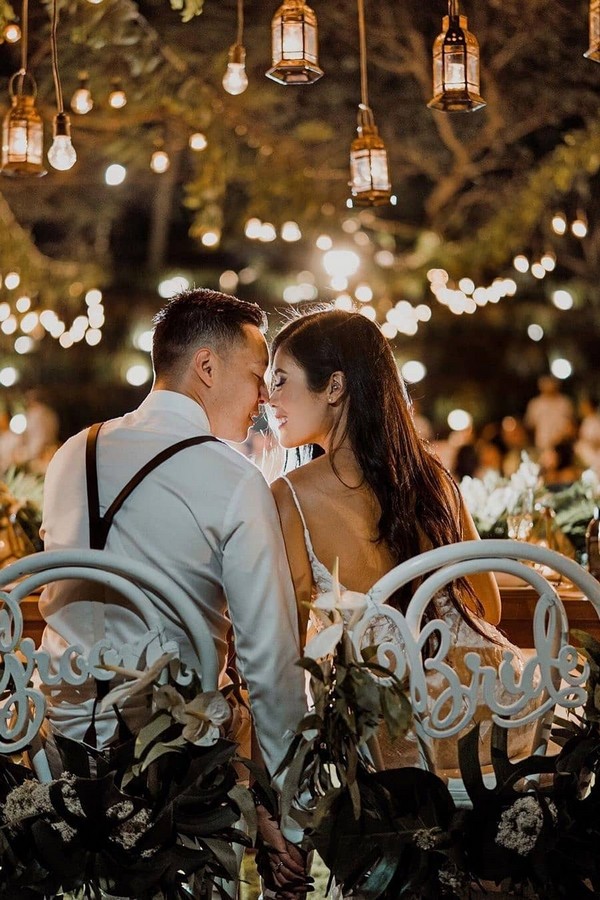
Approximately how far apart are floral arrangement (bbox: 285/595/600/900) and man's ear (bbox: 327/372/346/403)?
743 millimetres

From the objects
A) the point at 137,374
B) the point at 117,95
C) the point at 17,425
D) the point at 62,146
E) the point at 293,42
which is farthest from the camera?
the point at 137,374

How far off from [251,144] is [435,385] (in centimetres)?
196

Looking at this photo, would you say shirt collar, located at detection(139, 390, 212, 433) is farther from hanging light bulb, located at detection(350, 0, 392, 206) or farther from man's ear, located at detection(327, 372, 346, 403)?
hanging light bulb, located at detection(350, 0, 392, 206)

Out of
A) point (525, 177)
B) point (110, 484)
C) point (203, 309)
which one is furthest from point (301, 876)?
point (525, 177)

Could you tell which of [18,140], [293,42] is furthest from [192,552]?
[18,140]

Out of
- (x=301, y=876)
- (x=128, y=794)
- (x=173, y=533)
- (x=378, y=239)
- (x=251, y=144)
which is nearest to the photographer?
(x=128, y=794)

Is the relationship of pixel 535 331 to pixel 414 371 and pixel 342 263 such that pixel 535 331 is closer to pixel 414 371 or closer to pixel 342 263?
pixel 414 371

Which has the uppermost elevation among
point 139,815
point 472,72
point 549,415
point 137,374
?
point 472,72

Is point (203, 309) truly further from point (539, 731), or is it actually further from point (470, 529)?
point (539, 731)

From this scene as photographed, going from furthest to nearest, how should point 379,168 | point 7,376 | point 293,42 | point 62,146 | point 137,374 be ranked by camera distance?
point 137,374 → point 7,376 → point 379,168 → point 62,146 → point 293,42

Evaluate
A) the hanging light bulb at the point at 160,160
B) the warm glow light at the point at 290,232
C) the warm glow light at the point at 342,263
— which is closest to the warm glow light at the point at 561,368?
the warm glow light at the point at 342,263

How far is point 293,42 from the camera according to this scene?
2717mm

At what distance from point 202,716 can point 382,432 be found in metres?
0.81

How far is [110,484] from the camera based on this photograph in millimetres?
1757
